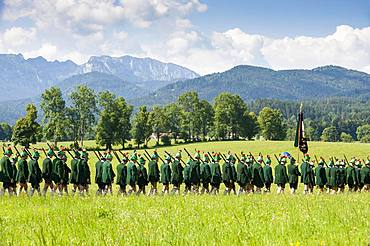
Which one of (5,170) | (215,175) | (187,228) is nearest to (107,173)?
(5,170)

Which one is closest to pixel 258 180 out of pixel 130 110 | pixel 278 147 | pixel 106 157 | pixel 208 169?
pixel 208 169

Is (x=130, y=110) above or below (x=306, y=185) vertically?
above

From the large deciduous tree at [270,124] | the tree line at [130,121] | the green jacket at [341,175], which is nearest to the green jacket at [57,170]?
the green jacket at [341,175]

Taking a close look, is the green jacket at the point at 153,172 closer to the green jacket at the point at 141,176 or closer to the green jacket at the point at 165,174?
the green jacket at the point at 165,174

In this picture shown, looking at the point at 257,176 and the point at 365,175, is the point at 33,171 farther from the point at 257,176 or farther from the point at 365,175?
the point at 365,175

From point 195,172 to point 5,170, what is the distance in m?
8.33

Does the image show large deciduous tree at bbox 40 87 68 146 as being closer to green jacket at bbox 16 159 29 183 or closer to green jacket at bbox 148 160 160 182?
green jacket at bbox 148 160 160 182

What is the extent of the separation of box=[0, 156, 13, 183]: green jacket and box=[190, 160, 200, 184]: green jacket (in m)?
7.91

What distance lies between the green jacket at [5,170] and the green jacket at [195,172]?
25.9 ft

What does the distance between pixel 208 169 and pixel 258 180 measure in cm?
278

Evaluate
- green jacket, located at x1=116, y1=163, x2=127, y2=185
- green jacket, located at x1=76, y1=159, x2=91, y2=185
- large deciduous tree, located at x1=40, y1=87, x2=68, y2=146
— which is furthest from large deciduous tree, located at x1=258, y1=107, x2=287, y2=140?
green jacket, located at x1=76, y1=159, x2=91, y2=185

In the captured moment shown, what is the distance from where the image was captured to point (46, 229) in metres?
7.73

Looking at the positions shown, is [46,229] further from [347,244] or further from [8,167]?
[8,167]

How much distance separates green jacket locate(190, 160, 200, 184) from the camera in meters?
22.5
